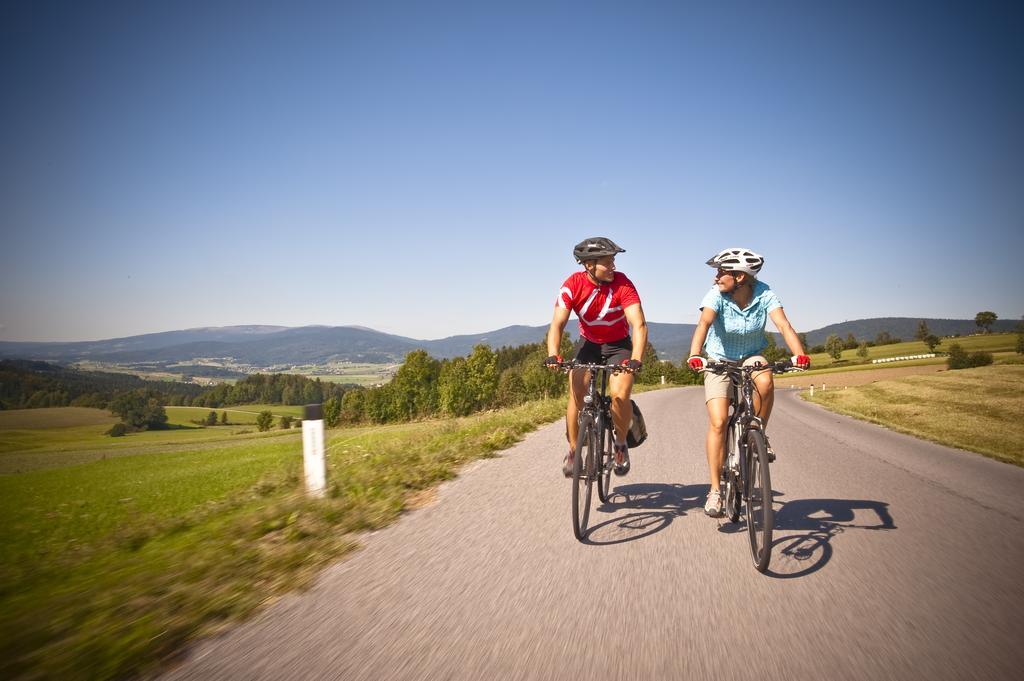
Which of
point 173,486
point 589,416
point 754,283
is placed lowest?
point 173,486

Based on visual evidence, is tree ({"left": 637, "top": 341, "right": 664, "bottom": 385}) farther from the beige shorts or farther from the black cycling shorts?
the beige shorts

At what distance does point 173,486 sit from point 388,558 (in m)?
15.9

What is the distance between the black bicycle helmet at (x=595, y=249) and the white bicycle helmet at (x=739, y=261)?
2.71 ft

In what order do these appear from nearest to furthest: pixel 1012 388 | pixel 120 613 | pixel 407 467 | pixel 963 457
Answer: pixel 120 613
pixel 407 467
pixel 963 457
pixel 1012 388

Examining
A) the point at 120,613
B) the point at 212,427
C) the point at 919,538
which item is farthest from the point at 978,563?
the point at 212,427

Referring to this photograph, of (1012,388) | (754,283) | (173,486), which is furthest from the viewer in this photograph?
(1012,388)

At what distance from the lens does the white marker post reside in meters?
4.99

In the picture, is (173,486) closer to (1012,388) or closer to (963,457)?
(963,457)

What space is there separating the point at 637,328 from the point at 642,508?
5.54 feet

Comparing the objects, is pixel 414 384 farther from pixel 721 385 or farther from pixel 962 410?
pixel 721 385

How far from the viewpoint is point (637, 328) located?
188 inches

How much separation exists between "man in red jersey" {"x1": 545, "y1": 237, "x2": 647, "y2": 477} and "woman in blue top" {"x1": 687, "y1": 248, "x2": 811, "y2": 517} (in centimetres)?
61

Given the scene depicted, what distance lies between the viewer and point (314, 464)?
503cm

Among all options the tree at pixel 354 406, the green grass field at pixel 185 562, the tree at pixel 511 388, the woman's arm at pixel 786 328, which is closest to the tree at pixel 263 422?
the tree at pixel 354 406
